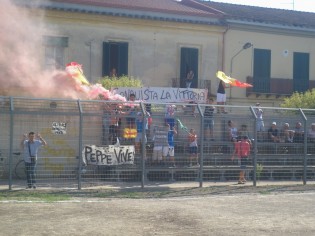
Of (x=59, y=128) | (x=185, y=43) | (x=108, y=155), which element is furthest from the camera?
(x=185, y=43)

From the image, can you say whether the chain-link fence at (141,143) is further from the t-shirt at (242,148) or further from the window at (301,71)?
the window at (301,71)

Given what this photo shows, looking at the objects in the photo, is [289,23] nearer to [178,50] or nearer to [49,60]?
[178,50]

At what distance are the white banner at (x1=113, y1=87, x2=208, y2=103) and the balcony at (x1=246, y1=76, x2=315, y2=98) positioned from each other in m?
5.81

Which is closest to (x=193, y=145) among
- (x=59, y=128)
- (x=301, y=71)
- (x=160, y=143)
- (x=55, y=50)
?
(x=160, y=143)

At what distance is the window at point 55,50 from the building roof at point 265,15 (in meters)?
7.86

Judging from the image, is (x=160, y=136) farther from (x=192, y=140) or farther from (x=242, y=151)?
(x=242, y=151)

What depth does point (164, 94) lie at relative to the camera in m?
21.4

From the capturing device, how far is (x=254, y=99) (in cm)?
2798

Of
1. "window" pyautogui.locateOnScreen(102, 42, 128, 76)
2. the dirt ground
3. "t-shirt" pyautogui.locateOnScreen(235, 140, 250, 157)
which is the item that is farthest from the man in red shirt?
"window" pyautogui.locateOnScreen(102, 42, 128, 76)

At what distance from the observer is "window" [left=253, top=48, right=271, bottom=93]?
90.9ft

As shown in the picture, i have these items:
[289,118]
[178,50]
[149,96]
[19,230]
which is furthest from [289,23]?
[19,230]

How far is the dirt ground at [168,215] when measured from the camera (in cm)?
977

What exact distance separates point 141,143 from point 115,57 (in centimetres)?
1038

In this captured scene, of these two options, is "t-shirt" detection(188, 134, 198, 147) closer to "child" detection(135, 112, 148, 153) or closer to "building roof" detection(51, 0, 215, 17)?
"child" detection(135, 112, 148, 153)
